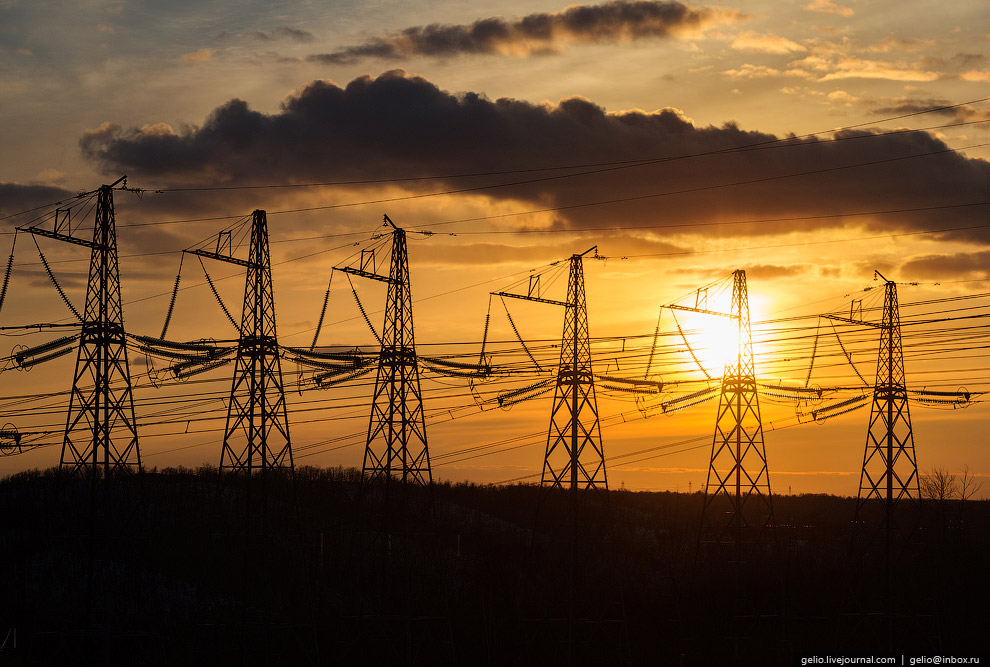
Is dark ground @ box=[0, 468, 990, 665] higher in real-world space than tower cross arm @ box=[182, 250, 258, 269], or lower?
lower

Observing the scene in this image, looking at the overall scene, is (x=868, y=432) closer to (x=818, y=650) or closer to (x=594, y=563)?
(x=818, y=650)

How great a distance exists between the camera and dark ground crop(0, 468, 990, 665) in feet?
214

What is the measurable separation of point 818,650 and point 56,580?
5354cm

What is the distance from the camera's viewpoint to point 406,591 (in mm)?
64812

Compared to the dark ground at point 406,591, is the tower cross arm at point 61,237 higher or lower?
higher

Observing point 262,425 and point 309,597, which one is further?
point 309,597

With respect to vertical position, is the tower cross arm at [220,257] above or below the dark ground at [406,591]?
above

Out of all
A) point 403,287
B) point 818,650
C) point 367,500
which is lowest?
point 818,650

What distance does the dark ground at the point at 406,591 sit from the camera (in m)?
65.4

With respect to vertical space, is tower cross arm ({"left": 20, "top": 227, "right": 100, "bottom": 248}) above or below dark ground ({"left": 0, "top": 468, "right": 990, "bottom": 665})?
above

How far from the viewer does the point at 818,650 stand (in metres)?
70.2

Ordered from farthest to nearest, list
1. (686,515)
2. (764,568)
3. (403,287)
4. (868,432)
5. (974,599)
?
(686,515) → (764,568) → (974,599) → (868,432) → (403,287)

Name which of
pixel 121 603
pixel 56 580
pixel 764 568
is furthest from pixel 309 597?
pixel 764 568

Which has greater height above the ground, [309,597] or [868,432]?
[868,432]
